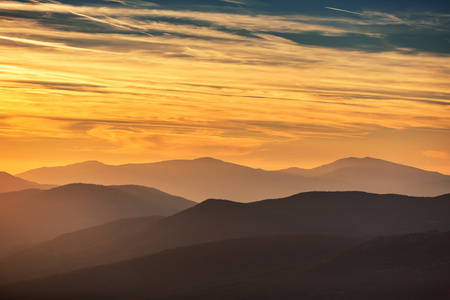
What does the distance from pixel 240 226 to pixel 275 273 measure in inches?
2013

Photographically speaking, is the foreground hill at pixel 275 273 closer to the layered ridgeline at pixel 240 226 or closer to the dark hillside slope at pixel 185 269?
the dark hillside slope at pixel 185 269

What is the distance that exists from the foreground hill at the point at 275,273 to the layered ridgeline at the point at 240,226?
22869 millimetres

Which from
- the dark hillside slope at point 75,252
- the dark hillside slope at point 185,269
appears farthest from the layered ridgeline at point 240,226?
the dark hillside slope at point 185,269

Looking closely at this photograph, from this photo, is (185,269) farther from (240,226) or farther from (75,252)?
(75,252)

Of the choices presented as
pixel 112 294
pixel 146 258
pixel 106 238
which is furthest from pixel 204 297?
pixel 106 238

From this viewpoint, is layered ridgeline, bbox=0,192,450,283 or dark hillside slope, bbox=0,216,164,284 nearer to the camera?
dark hillside slope, bbox=0,216,164,284

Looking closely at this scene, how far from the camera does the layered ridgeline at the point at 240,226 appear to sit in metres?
148

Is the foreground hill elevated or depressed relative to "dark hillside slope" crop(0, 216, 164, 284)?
elevated

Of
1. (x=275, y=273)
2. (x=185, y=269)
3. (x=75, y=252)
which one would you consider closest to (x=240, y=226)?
(x=185, y=269)

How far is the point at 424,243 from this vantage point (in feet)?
337

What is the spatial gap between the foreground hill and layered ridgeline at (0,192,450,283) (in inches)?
900

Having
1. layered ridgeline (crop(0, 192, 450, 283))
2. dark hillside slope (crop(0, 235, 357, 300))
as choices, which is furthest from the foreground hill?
layered ridgeline (crop(0, 192, 450, 283))

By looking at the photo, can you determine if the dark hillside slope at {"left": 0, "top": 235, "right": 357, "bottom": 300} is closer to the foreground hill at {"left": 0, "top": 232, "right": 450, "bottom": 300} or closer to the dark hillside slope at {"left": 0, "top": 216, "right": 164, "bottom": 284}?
the foreground hill at {"left": 0, "top": 232, "right": 450, "bottom": 300}

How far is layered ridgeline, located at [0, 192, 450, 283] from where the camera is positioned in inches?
5822
